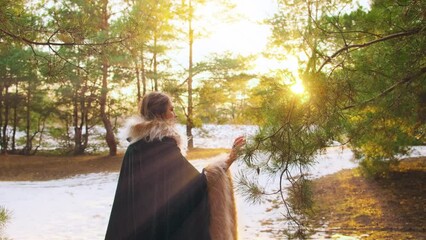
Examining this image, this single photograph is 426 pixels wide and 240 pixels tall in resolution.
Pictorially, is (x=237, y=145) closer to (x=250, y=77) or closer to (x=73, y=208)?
(x=73, y=208)

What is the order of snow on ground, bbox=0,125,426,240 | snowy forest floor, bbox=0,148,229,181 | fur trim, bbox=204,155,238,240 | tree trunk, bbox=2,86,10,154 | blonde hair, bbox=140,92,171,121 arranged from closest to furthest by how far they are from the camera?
fur trim, bbox=204,155,238,240, blonde hair, bbox=140,92,171,121, snow on ground, bbox=0,125,426,240, snowy forest floor, bbox=0,148,229,181, tree trunk, bbox=2,86,10,154

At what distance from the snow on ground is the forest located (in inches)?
37.6

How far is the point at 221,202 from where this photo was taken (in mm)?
2768

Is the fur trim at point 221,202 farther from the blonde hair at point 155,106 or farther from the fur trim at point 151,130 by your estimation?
the blonde hair at point 155,106

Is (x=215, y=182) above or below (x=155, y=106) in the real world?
below

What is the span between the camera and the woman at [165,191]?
275 centimetres

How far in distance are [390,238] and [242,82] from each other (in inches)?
458

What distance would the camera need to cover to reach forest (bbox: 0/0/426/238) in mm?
2465

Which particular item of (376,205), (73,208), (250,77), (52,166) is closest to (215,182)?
(376,205)

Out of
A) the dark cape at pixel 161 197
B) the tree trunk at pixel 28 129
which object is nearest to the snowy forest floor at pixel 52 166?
the tree trunk at pixel 28 129

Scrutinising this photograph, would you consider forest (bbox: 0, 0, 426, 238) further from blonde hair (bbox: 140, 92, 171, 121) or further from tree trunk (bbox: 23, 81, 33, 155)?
blonde hair (bbox: 140, 92, 171, 121)

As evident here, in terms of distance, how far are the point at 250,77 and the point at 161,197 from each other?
43.8ft

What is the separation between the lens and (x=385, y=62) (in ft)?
10.2

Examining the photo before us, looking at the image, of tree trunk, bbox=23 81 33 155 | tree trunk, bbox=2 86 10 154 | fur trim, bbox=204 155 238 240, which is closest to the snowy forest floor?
tree trunk, bbox=2 86 10 154
